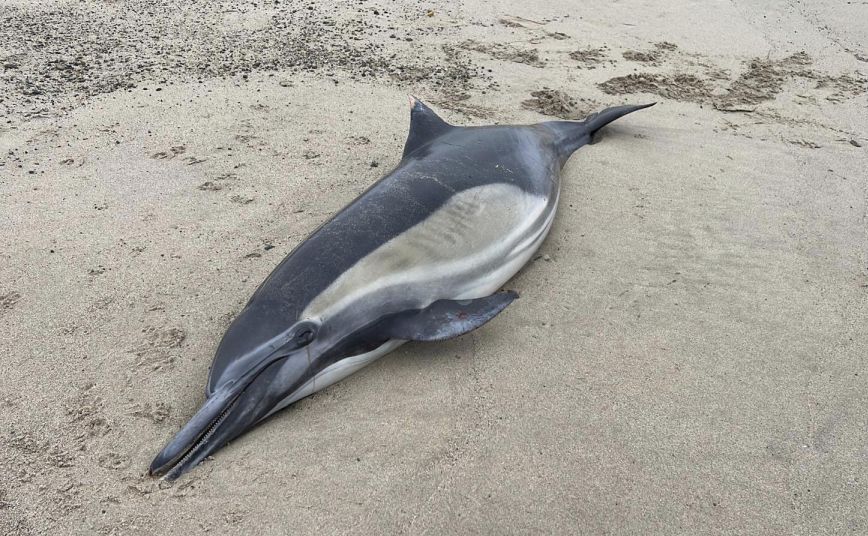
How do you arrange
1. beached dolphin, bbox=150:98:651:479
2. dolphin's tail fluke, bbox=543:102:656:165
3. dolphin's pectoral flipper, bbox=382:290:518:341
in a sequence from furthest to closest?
dolphin's tail fluke, bbox=543:102:656:165 → dolphin's pectoral flipper, bbox=382:290:518:341 → beached dolphin, bbox=150:98:651:479

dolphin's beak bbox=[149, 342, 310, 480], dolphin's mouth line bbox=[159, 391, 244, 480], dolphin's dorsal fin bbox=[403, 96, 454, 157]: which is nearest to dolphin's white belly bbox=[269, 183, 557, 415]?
dolphin's beak bbox=[149, 342, 310, 480]

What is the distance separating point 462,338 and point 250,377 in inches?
50.6

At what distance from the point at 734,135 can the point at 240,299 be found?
192 inches

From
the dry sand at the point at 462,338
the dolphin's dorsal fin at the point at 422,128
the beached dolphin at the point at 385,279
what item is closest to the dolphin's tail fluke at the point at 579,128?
the dry sand at the point at 462,338

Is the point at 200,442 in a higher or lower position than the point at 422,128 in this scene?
lower

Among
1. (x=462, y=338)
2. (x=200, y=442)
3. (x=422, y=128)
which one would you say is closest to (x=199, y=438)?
(x=200, y=442)

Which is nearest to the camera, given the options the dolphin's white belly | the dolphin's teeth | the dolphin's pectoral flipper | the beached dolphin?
the dolphin's teeth

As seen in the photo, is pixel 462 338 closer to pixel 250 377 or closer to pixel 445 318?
pixel 445 318

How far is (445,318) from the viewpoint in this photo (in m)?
3.65

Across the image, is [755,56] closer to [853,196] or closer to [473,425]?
[853,196]

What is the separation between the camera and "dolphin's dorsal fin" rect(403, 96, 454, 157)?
185 inches

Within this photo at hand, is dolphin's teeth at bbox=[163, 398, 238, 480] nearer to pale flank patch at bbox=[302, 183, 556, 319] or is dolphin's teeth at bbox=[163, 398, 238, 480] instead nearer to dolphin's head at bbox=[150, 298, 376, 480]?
dolphin's head at bbox=[150, 298, 376, 480]

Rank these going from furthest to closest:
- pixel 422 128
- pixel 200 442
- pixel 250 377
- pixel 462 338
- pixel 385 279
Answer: pixel 422 128, pixel 462 338, pixel 385 279, pixel 250 377, pixel 200 442

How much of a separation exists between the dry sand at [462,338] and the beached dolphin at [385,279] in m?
0.17
